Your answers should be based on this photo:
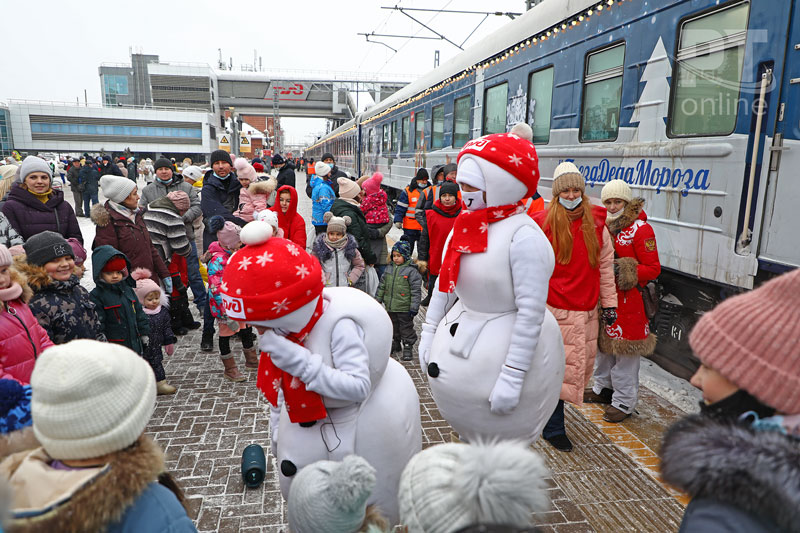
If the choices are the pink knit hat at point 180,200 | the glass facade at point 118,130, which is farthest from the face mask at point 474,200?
the glass facade at point 118,130

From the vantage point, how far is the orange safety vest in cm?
794

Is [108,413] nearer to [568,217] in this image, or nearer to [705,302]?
[568,217]

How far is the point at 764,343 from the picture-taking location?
46.4 inches

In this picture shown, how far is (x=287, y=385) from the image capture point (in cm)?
207

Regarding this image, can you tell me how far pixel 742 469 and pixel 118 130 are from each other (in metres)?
83.8

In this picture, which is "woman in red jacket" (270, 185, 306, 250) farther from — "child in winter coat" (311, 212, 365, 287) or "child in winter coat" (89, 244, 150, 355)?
"child in winter coat" (89, 244, 150, 355)

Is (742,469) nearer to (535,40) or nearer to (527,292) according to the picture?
(527,292)

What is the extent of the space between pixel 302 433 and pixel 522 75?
668cm

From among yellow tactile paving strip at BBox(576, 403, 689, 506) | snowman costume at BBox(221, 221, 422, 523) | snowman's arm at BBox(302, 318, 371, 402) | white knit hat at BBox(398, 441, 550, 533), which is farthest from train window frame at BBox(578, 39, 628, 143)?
white knit hat at BBox(398, 441, 550, 533)

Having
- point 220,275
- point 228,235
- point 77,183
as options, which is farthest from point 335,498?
point 77,183

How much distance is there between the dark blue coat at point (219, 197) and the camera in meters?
6.30

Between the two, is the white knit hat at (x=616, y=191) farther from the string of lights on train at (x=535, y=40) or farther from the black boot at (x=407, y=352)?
the black boot at (x=407, y=352)

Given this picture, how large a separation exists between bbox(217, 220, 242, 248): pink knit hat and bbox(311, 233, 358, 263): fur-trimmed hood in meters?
0.80

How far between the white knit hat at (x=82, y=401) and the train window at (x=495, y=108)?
741 cm
